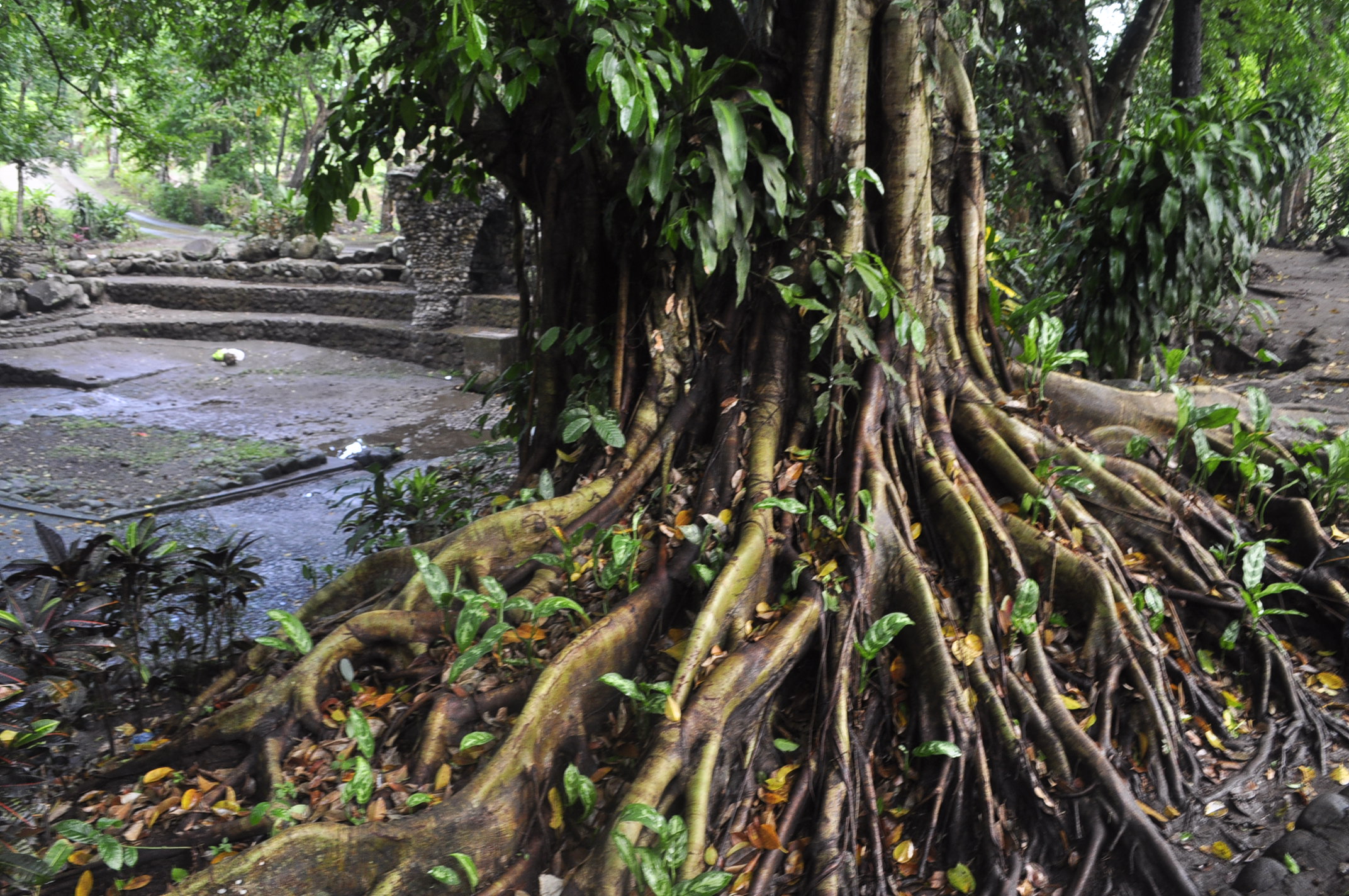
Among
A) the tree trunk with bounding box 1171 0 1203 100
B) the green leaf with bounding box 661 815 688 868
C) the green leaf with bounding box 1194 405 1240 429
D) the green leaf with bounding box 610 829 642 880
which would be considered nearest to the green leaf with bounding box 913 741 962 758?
the green leaf with bounding box 661 815 688 868

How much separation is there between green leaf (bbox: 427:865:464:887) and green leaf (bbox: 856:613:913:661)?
61.6 inches

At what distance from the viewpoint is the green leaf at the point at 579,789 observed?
117 inches

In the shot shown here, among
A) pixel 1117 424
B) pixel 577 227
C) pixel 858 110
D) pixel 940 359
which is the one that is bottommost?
pixel 1117 424

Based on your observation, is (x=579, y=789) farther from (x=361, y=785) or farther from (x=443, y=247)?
(x=443, y=247)

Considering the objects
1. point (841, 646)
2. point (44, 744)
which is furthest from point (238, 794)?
point (841, 646)

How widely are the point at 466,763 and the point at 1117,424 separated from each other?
3458mm

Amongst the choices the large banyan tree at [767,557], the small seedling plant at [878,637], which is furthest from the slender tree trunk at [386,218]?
the small seedling plant at [878,637]

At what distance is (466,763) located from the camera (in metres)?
3.16

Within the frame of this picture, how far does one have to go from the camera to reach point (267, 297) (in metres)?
19.0

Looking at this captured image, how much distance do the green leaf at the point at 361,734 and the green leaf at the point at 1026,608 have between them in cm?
239

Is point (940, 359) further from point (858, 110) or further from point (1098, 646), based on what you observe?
point (1098, 646)

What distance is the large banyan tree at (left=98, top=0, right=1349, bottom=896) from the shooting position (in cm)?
303

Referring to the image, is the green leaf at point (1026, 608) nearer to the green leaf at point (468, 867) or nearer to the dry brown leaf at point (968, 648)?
the dry brown leaf at point (968, 648)

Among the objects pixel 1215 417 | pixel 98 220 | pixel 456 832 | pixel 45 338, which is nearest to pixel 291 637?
pixel 456 832
